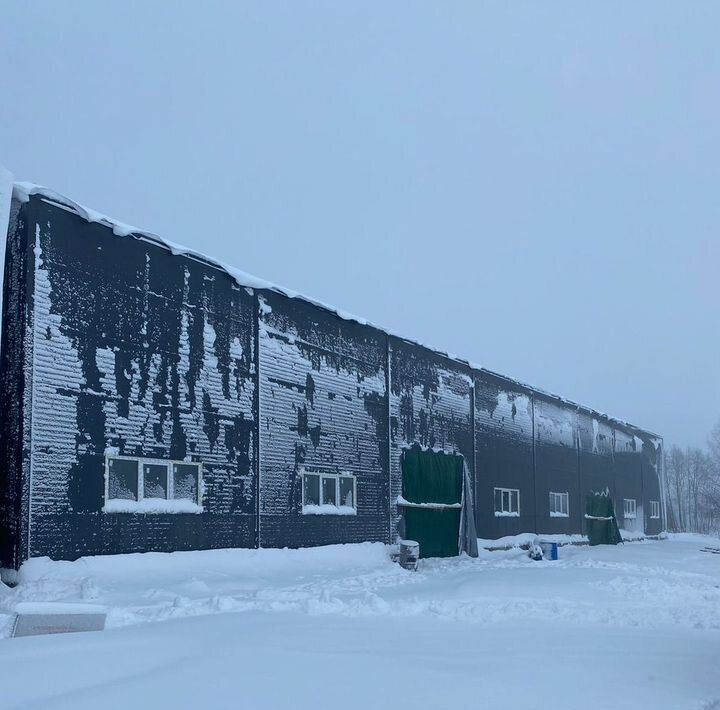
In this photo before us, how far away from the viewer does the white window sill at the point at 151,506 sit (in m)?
15.9

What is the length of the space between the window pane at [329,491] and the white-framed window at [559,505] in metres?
17.0

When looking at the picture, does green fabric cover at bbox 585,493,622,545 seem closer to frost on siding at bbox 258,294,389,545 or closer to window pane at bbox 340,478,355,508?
frost on siding at bbox 258,294,389,545

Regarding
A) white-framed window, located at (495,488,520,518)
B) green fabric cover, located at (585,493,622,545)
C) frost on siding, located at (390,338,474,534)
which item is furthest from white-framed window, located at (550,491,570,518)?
frost on siding, located at (390,338,474,534)

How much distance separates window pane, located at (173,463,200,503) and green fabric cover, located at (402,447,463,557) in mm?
8839

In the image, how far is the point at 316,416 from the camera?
72.1ft

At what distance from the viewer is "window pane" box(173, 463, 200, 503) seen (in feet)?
57.2

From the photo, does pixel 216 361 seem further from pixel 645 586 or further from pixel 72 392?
pixel 645 586

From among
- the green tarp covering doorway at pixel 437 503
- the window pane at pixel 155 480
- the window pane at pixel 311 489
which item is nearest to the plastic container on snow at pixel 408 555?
the green tarp covering doorway at pixel 437 503

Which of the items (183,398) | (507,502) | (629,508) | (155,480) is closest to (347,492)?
(183,398)

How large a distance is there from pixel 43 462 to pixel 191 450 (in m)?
3.69

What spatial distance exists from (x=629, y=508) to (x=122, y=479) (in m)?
38.8

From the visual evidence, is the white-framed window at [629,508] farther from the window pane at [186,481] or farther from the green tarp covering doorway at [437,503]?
the window pane at [186,481]

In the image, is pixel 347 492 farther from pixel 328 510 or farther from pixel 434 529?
pixel 434 529

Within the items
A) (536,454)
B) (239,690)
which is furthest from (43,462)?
(536,454)
